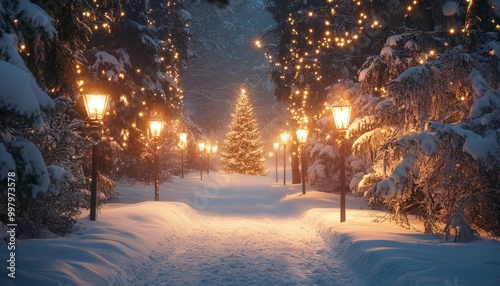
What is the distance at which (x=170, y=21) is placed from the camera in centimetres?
2075

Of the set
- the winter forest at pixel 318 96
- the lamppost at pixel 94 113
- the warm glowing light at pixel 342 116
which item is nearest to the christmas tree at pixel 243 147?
the winter forest at pixel 318 96

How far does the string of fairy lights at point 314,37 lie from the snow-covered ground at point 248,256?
6.06 meters

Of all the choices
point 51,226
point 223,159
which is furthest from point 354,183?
point 223,159

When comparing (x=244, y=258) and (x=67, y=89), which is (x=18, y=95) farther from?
(x=244, y=258)

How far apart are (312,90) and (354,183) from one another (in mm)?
6738

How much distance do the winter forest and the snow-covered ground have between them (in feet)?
3.02

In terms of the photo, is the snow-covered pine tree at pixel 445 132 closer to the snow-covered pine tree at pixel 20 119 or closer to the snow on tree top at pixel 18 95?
the snow-covered pine tree at pixel 20 119

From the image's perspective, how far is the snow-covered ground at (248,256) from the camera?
5465mm

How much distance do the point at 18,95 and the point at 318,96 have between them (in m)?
18.1

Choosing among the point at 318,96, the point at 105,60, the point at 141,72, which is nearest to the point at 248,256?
the point at 105,60

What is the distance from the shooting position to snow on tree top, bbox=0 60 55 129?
3205 millimetres

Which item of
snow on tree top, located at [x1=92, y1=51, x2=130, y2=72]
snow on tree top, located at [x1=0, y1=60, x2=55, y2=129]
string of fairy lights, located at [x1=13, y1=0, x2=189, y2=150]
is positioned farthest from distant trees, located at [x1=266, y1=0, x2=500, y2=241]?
snow on tree top, located at [x1=92, y1=51, x2=130, y2=72]

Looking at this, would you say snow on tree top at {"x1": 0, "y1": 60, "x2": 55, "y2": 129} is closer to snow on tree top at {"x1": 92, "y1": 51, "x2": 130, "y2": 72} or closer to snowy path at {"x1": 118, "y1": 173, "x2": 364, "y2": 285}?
snowy path at {"x1": 118, "y1": 173, "x2": 364, "y2": 285}

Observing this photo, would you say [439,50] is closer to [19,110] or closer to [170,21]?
[19,110]
